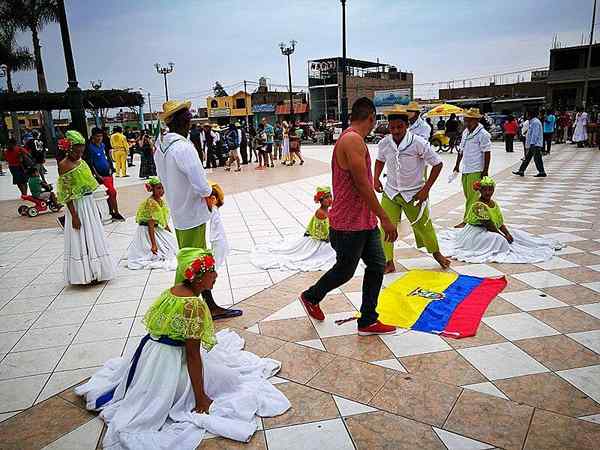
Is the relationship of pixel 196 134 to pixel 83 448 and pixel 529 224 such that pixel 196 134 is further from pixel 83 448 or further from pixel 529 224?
pixel 83 448

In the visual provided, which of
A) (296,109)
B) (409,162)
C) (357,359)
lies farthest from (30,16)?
(357,359)

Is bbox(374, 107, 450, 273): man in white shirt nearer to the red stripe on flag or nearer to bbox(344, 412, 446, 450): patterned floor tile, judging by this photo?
the red stripe on flag

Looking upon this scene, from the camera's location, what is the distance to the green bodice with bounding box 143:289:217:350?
248 centimetres

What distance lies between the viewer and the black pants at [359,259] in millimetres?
3373

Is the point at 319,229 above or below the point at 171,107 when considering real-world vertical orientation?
below

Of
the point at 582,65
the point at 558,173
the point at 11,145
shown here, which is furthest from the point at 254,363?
the point at 582,65

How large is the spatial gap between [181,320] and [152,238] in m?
3.53

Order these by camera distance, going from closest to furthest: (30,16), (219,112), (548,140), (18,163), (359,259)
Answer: (359,259) < (18,163) < (548,140) < (30,16) < (219,112)

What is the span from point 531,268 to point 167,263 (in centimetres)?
435

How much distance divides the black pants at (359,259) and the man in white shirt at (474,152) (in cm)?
323

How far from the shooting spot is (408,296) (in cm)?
426

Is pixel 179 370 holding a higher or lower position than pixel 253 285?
higher

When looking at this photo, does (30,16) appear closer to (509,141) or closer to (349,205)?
(509,141)

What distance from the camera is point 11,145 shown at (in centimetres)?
1066
